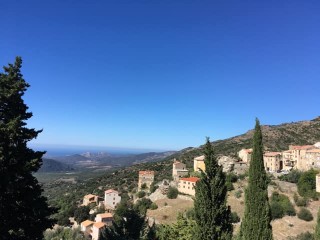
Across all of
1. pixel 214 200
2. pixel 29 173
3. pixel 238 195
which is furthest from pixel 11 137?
pixel 238 195

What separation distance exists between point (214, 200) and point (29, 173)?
918cm

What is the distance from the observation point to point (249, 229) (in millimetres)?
17828

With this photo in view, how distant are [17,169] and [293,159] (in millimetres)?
62560

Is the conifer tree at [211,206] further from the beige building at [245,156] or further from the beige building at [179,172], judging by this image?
the beige building at [245,156]

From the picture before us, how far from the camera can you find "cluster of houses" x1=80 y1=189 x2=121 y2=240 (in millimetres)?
48844

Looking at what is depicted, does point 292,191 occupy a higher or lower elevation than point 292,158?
lower

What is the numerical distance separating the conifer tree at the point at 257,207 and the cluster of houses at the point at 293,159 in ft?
144

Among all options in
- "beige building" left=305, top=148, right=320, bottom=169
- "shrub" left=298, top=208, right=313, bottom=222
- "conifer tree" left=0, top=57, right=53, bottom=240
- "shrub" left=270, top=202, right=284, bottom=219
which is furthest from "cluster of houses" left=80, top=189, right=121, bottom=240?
"beige building" left=305, top=148, right=320, bottom=169

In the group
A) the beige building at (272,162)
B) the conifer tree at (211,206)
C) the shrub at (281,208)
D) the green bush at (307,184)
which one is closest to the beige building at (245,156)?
the beige building at (272,162)

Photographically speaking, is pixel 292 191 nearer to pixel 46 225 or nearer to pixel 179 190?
pixel 179 190

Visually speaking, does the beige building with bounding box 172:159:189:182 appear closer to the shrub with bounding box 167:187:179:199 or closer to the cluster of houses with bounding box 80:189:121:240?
the shrub with bounding box 167:187:179:199

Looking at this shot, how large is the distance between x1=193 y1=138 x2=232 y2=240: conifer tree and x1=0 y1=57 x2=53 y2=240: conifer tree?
289 inches

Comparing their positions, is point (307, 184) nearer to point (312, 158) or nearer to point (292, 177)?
point (292, 177)

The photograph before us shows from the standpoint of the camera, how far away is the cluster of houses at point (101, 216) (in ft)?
160
